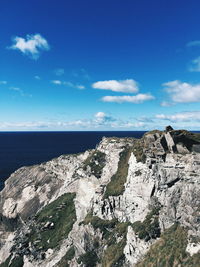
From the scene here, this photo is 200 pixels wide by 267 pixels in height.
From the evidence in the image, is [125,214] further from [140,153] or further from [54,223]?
[54,223]

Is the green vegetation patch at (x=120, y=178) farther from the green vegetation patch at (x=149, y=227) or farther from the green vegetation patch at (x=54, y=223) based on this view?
the green vegetation patch at (x=54, y=223)

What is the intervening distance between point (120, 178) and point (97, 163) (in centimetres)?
2777

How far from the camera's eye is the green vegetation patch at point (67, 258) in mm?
74213

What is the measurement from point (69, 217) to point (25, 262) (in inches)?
913

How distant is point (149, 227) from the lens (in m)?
59.6

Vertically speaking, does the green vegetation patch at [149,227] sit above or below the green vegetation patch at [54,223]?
above

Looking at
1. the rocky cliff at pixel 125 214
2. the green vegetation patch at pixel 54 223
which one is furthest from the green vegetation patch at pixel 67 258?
the green vegetation patch at pixel 54 223

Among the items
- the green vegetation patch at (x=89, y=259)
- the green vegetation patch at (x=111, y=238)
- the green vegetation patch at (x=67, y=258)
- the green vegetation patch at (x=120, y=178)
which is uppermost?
the green vegetation patch at (x=120, y=178)

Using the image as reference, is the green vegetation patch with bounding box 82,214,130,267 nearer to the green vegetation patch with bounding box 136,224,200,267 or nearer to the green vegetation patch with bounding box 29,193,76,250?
the green vegetation patch with bounding box 136,224,200,267

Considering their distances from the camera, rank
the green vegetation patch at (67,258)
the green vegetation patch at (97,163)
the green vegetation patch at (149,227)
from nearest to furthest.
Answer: the green vegetation patch at (149,227) < the green vegetation patch at (67,258) < the green vegetation patch at (97,163)

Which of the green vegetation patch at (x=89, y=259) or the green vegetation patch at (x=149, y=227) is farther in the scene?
the green vegetation patch at (x=89, y=259)

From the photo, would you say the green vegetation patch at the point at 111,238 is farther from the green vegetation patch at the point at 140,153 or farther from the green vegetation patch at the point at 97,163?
the green vegetation patch at the point at 97,163

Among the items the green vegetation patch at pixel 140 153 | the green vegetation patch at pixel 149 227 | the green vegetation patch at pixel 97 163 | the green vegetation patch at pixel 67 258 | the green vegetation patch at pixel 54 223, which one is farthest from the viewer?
the green vegetation patch at pixel 97 163

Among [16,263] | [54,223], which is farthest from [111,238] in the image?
[16,263]
